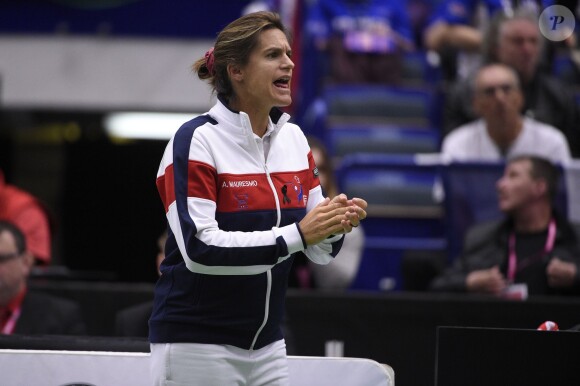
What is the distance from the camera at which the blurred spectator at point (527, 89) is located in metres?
8.04

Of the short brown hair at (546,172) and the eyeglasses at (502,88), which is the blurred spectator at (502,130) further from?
the short brown hair at (546,172)

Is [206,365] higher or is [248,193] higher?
[248,193]

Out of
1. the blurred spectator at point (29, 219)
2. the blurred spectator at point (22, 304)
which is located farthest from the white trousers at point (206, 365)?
the blurred spectator at point (29, 219)

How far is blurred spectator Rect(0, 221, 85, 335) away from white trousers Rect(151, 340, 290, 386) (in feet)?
7.04

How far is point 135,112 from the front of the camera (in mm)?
11055

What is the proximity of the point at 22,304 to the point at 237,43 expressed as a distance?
2558 millimetres

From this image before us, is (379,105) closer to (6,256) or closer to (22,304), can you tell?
(6,256)

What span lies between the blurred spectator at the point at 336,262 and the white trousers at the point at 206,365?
2.93 metres

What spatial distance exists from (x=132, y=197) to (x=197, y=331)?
8204 millimetres

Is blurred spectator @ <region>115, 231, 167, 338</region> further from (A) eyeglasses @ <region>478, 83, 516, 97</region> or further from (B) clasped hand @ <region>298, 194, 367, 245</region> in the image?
(A) eyeglasses @ <region>478, 83, 516, 97</region>

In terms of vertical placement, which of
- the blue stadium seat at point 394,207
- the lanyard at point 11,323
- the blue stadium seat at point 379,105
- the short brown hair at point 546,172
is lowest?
the lanyard at point 11,323

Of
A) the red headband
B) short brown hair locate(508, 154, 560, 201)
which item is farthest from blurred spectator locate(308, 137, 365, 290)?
the red headband

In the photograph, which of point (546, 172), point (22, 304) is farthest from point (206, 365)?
point (546, 172)

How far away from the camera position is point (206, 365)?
3.20 metres
